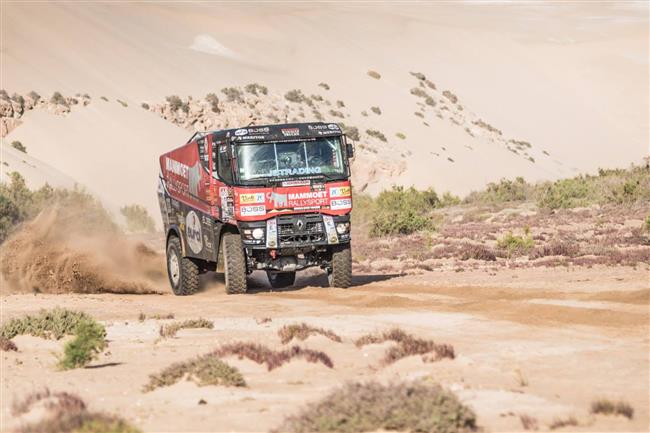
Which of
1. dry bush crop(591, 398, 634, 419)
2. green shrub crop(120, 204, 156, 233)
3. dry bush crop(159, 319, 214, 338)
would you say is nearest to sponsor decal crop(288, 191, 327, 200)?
dry bush crop(159, 319, 214, 338)

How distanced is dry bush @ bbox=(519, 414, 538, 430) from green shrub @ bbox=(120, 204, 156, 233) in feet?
148

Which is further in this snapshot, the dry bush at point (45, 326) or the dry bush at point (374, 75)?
the dry bush at point (374, 75)

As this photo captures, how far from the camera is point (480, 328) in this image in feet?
49.9

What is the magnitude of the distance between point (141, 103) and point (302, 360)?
63369 mm

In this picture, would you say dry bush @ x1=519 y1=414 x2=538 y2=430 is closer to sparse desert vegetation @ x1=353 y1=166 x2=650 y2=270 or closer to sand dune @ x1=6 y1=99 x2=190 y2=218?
sparse desert vegetation @ x1=353 y1=166 x2=650 y2=270

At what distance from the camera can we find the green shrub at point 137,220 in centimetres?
5365

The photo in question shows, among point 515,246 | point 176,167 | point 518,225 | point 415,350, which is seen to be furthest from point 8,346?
point 518,225

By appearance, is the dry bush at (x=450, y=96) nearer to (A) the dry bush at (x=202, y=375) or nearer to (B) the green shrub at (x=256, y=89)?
(B) the green shrub at (x=256, y=89)

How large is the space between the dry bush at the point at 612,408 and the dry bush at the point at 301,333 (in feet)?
17.1

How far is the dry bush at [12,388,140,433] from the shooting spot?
8.60 m

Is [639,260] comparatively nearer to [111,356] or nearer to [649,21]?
[111,356]

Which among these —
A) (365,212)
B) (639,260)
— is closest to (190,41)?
(365,212)

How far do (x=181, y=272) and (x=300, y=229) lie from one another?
12.2ft

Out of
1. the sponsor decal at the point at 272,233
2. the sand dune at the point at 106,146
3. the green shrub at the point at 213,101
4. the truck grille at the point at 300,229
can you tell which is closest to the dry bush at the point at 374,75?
the green shrub at the point at 213,101
